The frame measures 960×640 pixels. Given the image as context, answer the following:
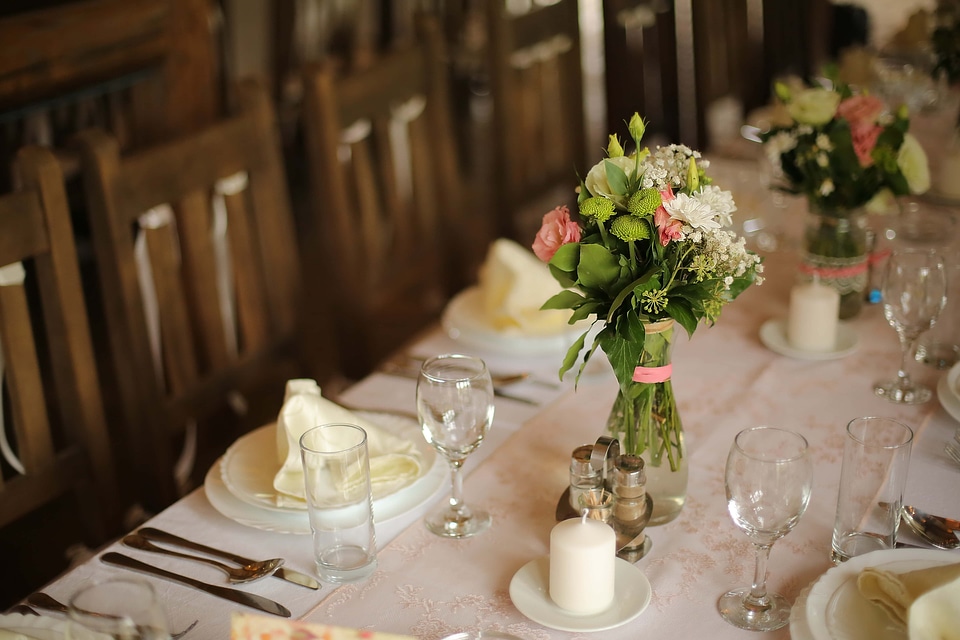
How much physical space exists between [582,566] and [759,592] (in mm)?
192

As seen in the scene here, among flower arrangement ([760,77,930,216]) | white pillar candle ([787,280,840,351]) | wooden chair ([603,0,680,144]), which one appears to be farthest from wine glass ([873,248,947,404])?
wooden chair ([603,0,680,144])

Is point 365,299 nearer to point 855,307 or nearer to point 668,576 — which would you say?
point 855,307

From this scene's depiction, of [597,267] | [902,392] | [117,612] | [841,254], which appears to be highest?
[597,267]

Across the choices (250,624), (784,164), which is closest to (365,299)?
(784,164)

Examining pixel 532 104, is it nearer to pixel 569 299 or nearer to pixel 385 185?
pixel 385 185

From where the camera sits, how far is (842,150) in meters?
1.61

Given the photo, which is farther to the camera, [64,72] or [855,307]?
[64,72]

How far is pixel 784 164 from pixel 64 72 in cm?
204

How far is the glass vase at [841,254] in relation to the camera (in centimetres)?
166

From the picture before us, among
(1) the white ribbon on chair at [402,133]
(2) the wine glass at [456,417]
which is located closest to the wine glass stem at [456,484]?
(2) the wine glass at [456,417]

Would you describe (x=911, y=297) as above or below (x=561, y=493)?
above

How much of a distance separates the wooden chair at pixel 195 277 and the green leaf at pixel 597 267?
87 cm

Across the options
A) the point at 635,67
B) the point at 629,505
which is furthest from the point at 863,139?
the point at 635,67

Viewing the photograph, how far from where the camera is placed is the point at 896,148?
1.63 meters
